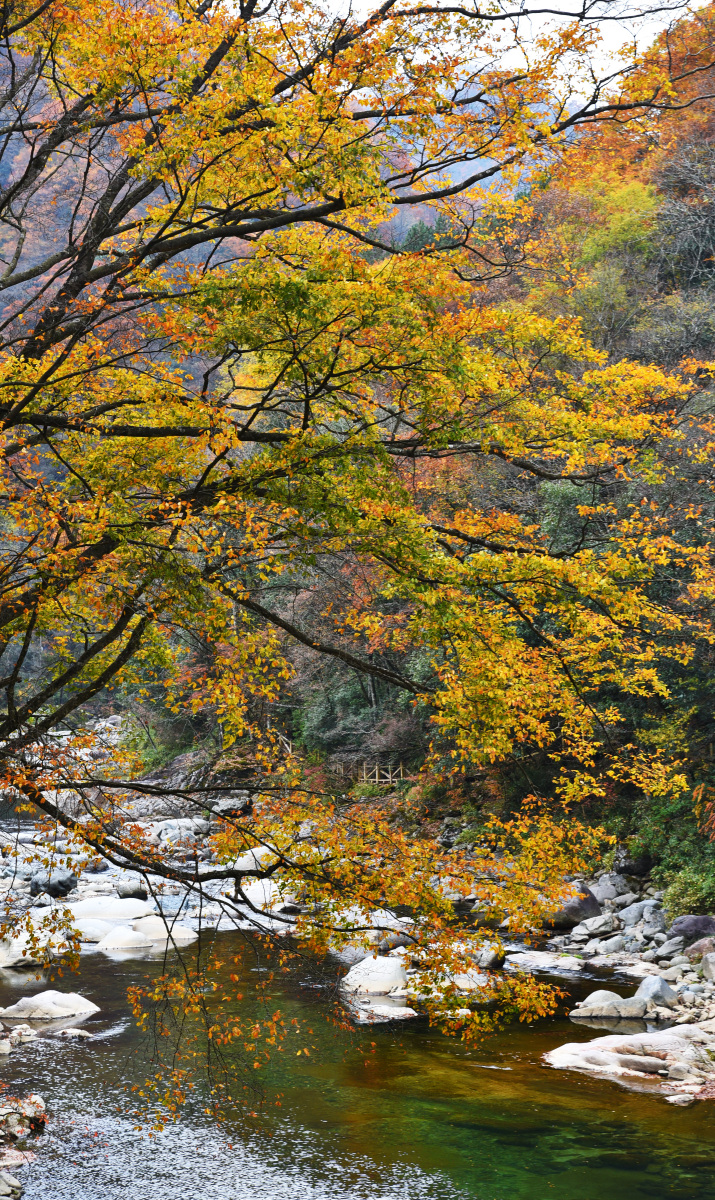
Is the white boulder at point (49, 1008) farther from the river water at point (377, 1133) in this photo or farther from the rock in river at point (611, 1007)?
the rock in river at point (611, 1007)

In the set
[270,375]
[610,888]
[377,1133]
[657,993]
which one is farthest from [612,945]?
[270,375]

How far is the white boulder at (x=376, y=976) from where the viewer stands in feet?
39.6

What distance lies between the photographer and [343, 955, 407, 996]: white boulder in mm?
12084

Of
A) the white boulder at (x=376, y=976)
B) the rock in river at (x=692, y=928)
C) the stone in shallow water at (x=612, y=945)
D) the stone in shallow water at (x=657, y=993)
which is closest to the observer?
the stone in shallow water at (x=657, y=993)

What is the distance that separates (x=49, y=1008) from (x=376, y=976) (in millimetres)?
4166

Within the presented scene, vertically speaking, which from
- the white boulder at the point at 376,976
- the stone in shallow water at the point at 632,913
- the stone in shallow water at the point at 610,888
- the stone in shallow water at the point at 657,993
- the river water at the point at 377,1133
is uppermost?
the stone in shallow water at the point at 610,888

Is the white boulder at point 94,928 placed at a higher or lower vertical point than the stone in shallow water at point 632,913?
higher

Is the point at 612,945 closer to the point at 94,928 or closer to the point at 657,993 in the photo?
the point at 657,993

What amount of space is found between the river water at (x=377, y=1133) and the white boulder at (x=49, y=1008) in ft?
2.57

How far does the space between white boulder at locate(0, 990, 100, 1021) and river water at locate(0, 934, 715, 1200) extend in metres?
0.78

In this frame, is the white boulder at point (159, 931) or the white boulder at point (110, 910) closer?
the white boulder at point (159, 931)

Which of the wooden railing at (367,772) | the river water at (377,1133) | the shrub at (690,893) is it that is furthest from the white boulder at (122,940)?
the wooden railing at (367,772)

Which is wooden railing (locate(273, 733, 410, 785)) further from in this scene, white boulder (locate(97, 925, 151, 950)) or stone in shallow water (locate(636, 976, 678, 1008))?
stone in shallow water (locate(636, 976, 678, 1008))

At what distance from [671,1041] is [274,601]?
14683 mm
